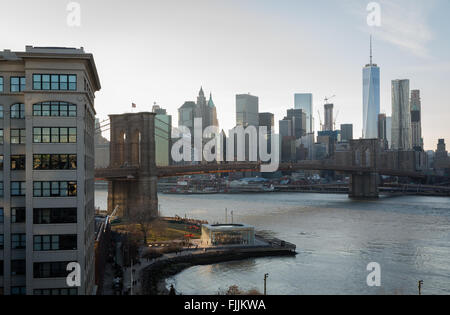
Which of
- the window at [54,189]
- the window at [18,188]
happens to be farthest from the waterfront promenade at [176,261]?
the window at [18,188]

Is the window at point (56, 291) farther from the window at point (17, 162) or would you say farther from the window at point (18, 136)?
the window at point (18, 136)

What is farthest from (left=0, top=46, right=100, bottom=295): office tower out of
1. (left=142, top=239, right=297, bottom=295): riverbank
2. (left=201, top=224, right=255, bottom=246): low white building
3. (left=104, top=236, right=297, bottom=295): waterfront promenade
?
(left=201, top=224, right=255, bottom=246): low white building

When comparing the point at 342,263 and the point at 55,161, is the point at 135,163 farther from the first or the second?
the point at 55,161

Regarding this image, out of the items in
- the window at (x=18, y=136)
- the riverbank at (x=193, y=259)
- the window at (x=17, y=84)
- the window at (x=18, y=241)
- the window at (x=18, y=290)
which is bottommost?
the riverbank at (x=193, y=259)

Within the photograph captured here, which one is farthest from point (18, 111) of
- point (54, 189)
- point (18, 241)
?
point (18, 241)

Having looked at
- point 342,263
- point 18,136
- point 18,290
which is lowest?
point 342,263

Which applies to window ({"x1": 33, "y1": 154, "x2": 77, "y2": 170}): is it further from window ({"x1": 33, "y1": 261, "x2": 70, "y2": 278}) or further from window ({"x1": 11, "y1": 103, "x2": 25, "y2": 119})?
window ({"x1": 33, "y1": 261, "x2": 70, "y2": 278})

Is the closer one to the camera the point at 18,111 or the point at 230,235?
the point at 18,111
